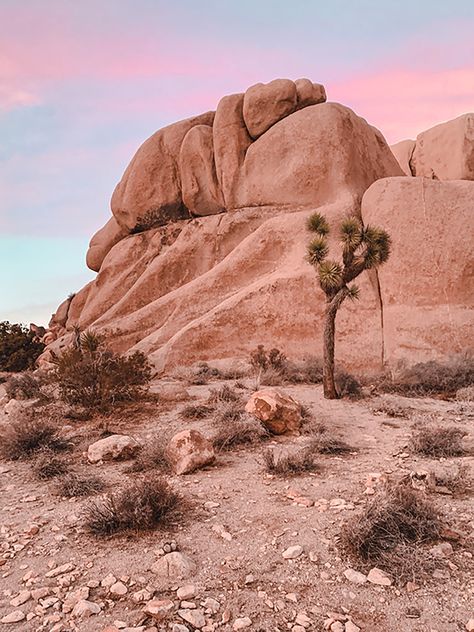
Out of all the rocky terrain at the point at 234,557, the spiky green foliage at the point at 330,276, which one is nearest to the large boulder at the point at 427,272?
the spiky green foliage at the point at 330,276

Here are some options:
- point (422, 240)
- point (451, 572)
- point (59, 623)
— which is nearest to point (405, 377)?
point (422, 240)

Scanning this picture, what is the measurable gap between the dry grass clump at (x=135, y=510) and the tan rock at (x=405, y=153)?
3489 cm

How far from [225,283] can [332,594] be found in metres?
18.2

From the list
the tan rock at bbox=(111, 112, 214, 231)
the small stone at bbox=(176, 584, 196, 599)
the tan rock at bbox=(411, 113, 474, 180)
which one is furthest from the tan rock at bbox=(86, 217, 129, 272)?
the small stone at bbox=(176, 584, 196, 599)

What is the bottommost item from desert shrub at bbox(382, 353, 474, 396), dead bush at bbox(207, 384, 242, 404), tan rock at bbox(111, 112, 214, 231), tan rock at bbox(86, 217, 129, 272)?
desert shrub at bbox(382, 353, 474, 396)

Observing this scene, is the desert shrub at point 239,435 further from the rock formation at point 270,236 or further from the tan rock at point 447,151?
the tan rock at point 447,151

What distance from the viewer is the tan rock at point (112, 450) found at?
24.3 feet

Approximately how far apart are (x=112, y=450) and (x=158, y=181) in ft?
77.6

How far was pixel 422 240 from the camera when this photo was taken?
18.2 metres

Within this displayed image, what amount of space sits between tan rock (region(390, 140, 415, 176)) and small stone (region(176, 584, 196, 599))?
1418 inches

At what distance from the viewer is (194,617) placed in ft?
11.5

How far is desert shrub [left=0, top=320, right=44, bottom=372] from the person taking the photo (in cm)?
2827

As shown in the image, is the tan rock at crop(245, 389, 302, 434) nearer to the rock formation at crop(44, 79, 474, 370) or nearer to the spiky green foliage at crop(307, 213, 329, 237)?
the spiky green foliage at crop(307, 213, 329, 237)

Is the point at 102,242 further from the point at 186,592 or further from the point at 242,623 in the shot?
the point at 242,623
